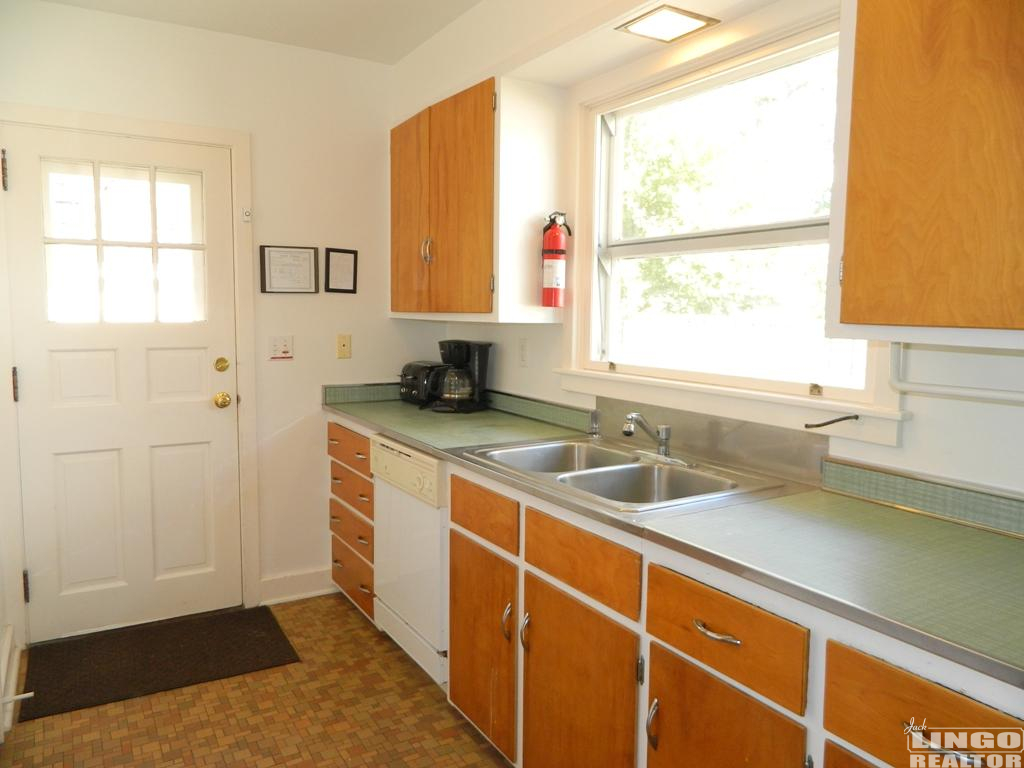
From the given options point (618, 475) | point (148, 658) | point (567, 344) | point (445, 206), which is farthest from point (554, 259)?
point (148, 658)

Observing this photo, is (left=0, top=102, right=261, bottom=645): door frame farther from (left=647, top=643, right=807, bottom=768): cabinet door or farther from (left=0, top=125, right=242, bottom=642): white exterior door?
(left=647, top=643, right=807, bottom=768): cabinet door

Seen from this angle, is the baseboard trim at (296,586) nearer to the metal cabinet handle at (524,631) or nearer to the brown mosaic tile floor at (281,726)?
the brown mosaic tile floor at (281,726)

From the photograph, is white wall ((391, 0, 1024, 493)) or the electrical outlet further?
the electrical outlet

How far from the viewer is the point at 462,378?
3264mm

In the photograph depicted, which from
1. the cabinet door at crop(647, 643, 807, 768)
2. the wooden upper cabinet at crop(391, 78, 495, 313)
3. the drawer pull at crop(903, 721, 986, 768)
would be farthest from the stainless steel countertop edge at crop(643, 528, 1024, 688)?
the wooden upper cabinet at crop(391, 78, 495, 313)

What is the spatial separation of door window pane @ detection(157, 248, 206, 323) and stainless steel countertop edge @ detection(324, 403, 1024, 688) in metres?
1.69

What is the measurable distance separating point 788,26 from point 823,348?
2.84 feet

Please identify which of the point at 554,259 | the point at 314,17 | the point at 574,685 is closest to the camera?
the point at 574,685

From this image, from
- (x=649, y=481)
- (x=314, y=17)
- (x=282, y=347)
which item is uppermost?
(x=314, y=17)

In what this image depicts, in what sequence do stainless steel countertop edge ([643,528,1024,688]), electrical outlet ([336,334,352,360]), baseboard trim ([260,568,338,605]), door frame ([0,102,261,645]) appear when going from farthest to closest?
electrical outlet ([336,334,352,360]), baseboard trim ([260,568,338,605]), door frame ([0,102,261,645]), stainless steel countertop edge ([643,528,1024,688])

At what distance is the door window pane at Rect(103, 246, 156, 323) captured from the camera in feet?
9.83

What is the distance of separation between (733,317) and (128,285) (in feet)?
7.91

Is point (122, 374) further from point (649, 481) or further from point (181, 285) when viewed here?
point (649, 481)

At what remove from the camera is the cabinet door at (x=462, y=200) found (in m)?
2.71
